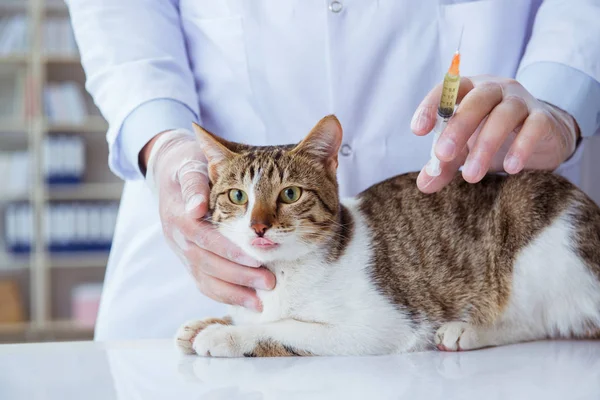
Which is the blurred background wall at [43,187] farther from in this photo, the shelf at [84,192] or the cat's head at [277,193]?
the cat's head at [277,193]

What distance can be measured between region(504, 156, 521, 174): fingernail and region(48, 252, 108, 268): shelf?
359 cm

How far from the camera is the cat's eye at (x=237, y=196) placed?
3.70 ft

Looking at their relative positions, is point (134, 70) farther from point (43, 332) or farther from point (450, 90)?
point (43, 332)

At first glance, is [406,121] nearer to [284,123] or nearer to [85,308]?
[284,123]

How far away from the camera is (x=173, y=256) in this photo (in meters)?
1.46

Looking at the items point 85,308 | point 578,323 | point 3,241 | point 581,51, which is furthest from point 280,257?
point 3,241

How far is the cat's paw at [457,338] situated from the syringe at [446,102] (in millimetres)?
259

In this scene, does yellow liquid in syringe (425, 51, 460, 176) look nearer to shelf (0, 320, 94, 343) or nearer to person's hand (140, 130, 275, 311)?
person's hand (140, 130, 275, 311)

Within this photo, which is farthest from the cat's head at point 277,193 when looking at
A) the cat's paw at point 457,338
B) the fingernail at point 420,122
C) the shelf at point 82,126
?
the shelf at point 82,126

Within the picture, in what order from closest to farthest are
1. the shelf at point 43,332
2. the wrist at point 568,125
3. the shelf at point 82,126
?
the wrist at point 568,125
the shelf at point 43,332
the shelf at point 82,126

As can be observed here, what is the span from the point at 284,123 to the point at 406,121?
0.26 m

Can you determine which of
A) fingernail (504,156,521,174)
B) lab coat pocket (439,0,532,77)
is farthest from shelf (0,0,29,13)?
fingernail (504,156,521,174)

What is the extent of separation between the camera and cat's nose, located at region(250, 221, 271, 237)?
1.06 meters

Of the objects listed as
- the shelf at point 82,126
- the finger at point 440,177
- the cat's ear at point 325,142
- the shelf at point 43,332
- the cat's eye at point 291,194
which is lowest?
the shelf at point 43,332
